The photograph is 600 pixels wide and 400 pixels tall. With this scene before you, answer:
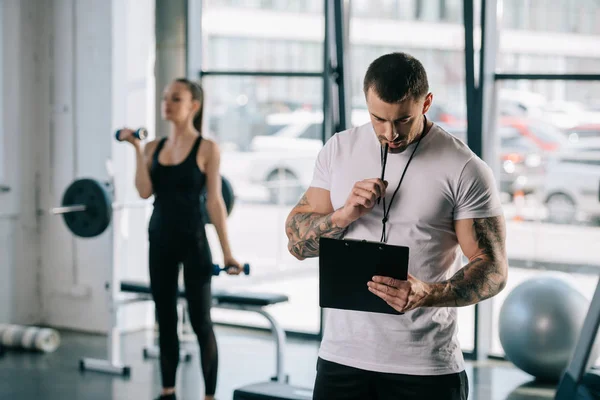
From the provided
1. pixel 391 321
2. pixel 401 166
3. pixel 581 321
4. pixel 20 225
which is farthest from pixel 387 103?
pixel 20 225

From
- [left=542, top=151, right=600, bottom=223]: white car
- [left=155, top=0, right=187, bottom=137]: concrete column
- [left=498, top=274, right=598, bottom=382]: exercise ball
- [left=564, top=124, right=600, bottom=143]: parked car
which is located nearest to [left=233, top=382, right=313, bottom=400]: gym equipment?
[left=498, top=274, right=598, bottom=382]: exercise ball

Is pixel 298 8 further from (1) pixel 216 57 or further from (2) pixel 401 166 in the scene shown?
(2) pixel 401 166

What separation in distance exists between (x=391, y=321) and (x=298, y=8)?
3.45 meters

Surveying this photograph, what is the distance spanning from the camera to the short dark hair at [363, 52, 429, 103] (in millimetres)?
1578

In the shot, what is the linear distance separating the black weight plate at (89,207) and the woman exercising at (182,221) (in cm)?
Answer: 69

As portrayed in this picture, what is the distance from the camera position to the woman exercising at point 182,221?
338 cm

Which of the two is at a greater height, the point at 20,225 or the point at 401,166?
the point at 401,166

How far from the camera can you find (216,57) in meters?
5.18

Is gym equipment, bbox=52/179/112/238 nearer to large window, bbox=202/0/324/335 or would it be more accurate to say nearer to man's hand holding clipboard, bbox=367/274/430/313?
large window, bbox=202/0/324/335

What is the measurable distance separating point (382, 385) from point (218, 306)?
2322 mm

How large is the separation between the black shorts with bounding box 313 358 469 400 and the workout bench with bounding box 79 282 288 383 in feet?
6.92

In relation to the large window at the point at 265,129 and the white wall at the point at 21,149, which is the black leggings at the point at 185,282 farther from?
the white wall at the point at 21,149

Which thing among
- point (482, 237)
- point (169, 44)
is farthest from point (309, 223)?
point (169, 44)

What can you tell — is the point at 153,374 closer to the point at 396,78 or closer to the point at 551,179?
the point at 551,179
